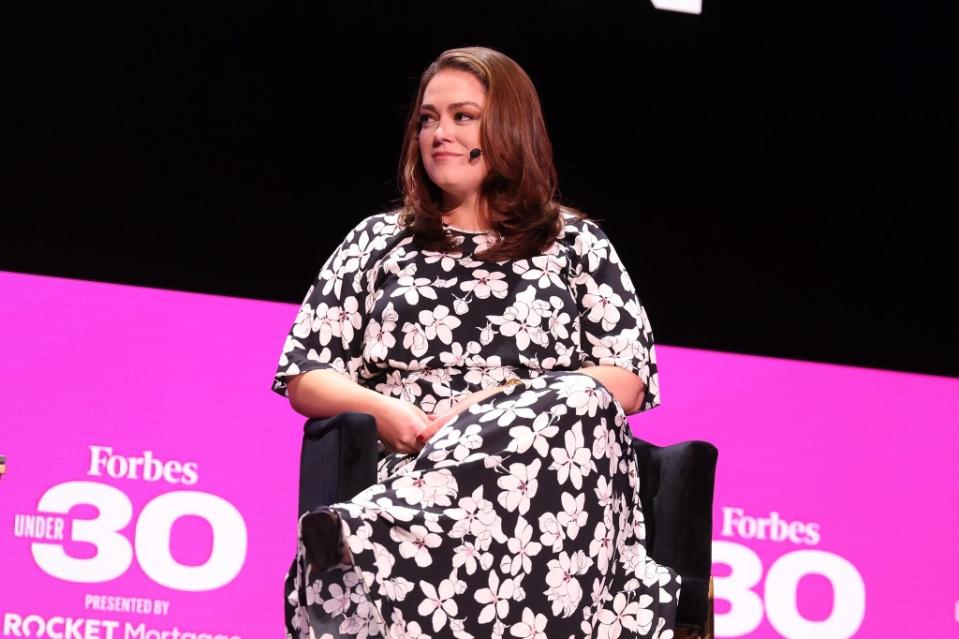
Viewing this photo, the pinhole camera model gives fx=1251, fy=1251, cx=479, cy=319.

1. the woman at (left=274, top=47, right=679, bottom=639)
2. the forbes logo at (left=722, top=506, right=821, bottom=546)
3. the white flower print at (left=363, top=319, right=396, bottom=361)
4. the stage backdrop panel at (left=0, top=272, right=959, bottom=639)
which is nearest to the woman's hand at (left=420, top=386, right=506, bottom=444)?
the woman at (left=274, top=47, right=679, bottom=639)

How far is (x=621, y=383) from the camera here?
2373 millimetres

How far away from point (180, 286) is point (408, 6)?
1046 millimetres

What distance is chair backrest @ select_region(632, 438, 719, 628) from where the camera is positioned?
2168 mm

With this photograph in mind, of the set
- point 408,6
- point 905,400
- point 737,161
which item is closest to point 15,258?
point 408,6

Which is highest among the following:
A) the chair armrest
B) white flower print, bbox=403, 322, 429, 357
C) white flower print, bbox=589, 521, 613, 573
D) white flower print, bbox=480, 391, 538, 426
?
white flower print, bbox=403, 322, 429, 357

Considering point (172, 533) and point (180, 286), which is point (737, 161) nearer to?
point (180, 286)

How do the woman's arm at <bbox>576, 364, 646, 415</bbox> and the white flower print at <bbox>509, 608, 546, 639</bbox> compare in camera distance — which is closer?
the white flower print at <bbox>509, 608, 546, 639</bbox>

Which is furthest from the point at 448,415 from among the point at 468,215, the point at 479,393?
the point at 468,215

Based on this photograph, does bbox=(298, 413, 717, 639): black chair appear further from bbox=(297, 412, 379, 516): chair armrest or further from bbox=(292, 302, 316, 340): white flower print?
bbox=(292, 302, 316, 340): white flower print

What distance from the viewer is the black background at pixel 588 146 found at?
3439 millimetres

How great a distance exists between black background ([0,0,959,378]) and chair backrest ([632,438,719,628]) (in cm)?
155

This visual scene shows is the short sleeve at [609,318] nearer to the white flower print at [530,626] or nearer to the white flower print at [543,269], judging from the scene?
the white flower print at [543,269]

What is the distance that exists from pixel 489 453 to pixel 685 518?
465 millimetres

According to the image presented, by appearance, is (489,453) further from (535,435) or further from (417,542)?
(417,542)
